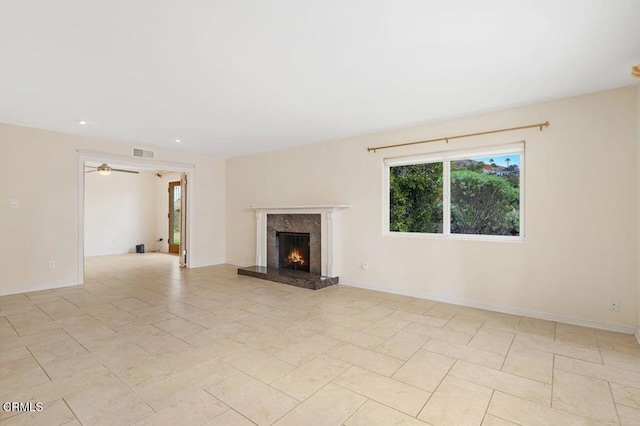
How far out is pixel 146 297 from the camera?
4.54 metres

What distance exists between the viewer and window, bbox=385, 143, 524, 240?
3977 millimetres

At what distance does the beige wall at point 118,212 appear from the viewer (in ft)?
29.2

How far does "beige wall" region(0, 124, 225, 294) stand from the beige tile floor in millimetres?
762

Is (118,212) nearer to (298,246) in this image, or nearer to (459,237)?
(298,246)

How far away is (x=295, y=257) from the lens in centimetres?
614

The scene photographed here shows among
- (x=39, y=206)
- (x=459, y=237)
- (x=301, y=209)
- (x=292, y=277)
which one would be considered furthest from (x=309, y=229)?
(x=39, y=206)

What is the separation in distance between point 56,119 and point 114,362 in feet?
12.2

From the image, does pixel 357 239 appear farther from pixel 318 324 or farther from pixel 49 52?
pixel 49 52

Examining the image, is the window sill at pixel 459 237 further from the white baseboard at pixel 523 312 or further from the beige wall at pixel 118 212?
the beige wall at pixel 118 212

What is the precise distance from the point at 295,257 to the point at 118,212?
6.55 m

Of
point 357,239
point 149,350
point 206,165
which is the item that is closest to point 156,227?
point 206,165

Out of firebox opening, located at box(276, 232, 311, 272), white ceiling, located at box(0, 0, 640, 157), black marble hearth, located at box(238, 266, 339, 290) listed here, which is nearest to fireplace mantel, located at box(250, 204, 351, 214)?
firebox opening, located at box(276, 232, 311, 272)

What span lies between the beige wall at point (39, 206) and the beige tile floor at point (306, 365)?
76 cm

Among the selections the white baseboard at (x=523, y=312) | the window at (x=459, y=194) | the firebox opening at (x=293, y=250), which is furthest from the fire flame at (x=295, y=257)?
the window at (x=459, y=194)
